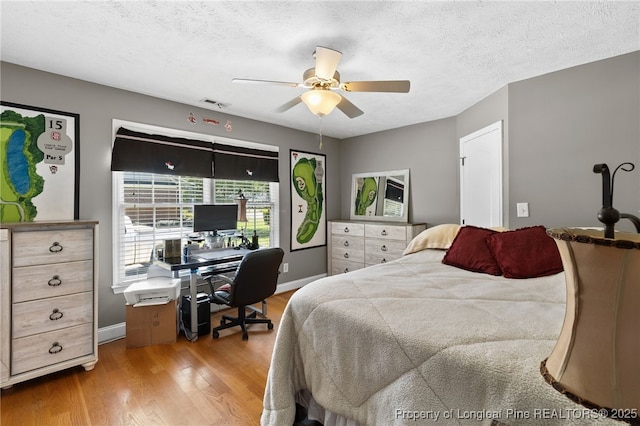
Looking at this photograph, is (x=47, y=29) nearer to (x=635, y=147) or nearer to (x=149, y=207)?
(x=149, y=207)

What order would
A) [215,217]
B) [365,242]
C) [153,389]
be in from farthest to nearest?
[365,242] < [215,217] < [153,389]

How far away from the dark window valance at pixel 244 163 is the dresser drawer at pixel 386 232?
150 centimetres

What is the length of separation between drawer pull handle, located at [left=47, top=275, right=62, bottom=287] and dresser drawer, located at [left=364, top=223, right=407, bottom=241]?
11.0 ft

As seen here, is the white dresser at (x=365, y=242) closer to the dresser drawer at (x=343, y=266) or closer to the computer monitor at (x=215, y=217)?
the dresser drawer at (x=343, y=266)

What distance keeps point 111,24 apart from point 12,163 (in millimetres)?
Answer: 1486

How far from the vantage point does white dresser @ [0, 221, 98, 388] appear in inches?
78.3

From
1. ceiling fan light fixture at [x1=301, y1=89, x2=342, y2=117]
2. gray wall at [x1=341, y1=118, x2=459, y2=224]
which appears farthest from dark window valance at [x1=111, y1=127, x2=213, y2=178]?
gray wall at [x1=341, y1=118, x2=459, y2=224]

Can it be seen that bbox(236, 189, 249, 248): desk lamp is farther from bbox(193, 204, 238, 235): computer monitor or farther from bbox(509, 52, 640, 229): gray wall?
bbox(509, 52, 640, 229): gray wall

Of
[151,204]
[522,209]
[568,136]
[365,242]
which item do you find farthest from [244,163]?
[568,136]

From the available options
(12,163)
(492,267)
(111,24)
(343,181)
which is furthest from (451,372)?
(343,181)

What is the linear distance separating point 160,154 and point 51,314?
1.68m

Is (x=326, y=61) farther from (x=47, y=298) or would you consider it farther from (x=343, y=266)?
(x=343, y=266)

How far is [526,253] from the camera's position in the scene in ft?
7.01

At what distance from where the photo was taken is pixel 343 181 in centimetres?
512
